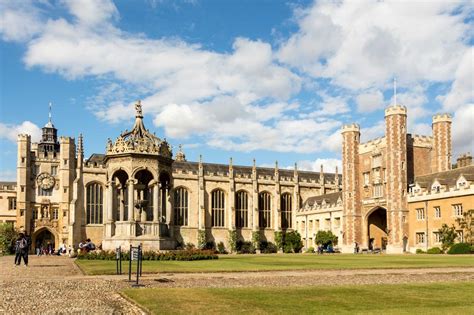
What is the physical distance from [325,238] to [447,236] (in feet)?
64.6

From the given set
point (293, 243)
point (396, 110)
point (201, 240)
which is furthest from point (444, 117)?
point (201, 240)

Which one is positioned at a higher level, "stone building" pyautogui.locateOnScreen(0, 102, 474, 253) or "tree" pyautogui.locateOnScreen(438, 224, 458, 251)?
"stone building" pyautogui.locateOnScreen(0, 102, 474, 253)

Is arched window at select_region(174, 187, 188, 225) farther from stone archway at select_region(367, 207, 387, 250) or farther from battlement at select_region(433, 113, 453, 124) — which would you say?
battlement at select_region(433, 113, 453, 124)

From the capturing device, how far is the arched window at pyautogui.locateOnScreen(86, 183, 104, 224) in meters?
67.4

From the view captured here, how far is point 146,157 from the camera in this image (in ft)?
119

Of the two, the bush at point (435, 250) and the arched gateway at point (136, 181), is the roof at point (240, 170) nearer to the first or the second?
the bush at point (435, 250)

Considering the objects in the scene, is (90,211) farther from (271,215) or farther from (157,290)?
(157,290)

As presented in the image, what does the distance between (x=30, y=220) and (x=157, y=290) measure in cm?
5860

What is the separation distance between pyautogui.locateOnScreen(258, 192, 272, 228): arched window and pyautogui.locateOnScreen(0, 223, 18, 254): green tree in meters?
32.2

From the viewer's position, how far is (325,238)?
218 feet

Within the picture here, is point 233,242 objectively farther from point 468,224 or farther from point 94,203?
point 468,224

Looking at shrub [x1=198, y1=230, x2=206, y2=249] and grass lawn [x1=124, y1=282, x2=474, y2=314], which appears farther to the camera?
shrub [x1=198, y1=230, x2=206, y2=249]

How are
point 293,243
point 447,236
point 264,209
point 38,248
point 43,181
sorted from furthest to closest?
point 264,209 < point 293,243 < point 43,181 < point 38,248 < point 447,236

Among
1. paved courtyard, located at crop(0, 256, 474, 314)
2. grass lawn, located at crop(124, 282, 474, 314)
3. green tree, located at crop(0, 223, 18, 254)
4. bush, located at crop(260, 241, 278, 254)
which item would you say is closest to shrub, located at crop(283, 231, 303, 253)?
bush, located at crop(260, 241, 278, 254)
